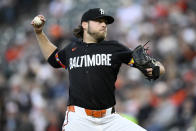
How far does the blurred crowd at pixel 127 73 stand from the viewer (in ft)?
31.7

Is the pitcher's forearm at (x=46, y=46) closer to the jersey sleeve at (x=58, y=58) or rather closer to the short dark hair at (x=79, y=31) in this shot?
the jersey sleeve at (x=58, y=58)

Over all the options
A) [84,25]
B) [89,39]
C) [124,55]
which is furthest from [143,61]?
[84,25]

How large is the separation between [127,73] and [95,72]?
223 inches

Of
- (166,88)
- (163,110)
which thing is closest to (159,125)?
(163,110)

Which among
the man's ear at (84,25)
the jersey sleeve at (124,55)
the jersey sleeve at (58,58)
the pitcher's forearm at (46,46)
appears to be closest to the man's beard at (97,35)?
the man's ear at (84,25)

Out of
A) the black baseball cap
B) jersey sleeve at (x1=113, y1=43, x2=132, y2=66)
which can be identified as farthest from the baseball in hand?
jersey sleeve at (x1=113, y1=43, x2=132, y2=66)

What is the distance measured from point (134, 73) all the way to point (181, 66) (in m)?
1.19

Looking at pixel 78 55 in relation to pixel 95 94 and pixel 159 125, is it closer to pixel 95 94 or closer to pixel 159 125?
pixel 95 94

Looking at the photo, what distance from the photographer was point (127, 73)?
11.2m

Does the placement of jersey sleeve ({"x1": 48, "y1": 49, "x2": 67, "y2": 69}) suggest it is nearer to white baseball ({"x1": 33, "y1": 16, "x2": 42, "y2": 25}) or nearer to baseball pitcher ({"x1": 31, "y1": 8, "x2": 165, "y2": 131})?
baseball pitcher ({"x1": 31, "y1": 8, "x2": 165, "y2": 131})

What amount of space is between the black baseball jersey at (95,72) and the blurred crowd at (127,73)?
3125 millimetres

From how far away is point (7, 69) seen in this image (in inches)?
573

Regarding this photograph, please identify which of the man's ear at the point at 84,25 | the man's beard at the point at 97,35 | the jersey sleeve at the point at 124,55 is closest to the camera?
the jersey sleeve at the point at 124,55

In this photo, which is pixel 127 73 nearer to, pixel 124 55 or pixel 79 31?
pixel 79 31
